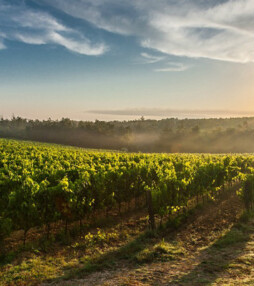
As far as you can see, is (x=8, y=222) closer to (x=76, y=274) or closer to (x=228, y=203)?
(x=76, y=274)

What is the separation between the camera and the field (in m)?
7.55

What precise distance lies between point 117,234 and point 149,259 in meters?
2.51

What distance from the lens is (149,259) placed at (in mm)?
8445

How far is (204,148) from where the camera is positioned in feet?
267

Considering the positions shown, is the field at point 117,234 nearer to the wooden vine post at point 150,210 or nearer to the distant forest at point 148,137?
the wooden vine post at point 150,210

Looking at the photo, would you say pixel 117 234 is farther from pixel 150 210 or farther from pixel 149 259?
pixel 149 259

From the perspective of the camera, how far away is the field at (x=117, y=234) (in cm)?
755

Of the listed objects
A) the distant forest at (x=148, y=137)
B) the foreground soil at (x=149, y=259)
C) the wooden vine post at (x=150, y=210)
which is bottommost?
the foreground soil at (x=149, y=259)

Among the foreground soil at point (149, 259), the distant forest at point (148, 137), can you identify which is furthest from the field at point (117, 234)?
the distant forest at point (148, 137)

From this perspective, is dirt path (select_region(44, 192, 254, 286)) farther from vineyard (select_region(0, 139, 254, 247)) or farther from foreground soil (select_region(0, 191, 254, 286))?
vineyard (select_region(0, 139, 254, 247))

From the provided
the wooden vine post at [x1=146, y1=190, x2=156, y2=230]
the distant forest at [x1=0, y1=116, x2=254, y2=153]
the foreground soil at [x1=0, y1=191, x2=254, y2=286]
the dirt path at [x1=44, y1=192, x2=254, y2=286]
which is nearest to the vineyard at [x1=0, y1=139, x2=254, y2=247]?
the wooden vine post at [x1=146, y1=190, x2=156, y2=230]

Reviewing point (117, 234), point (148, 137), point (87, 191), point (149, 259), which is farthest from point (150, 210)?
point (148, 137)

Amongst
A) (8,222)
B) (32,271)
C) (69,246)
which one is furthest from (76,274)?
(8,222)

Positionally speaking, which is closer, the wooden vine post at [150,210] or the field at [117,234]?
the field at [117,234]
